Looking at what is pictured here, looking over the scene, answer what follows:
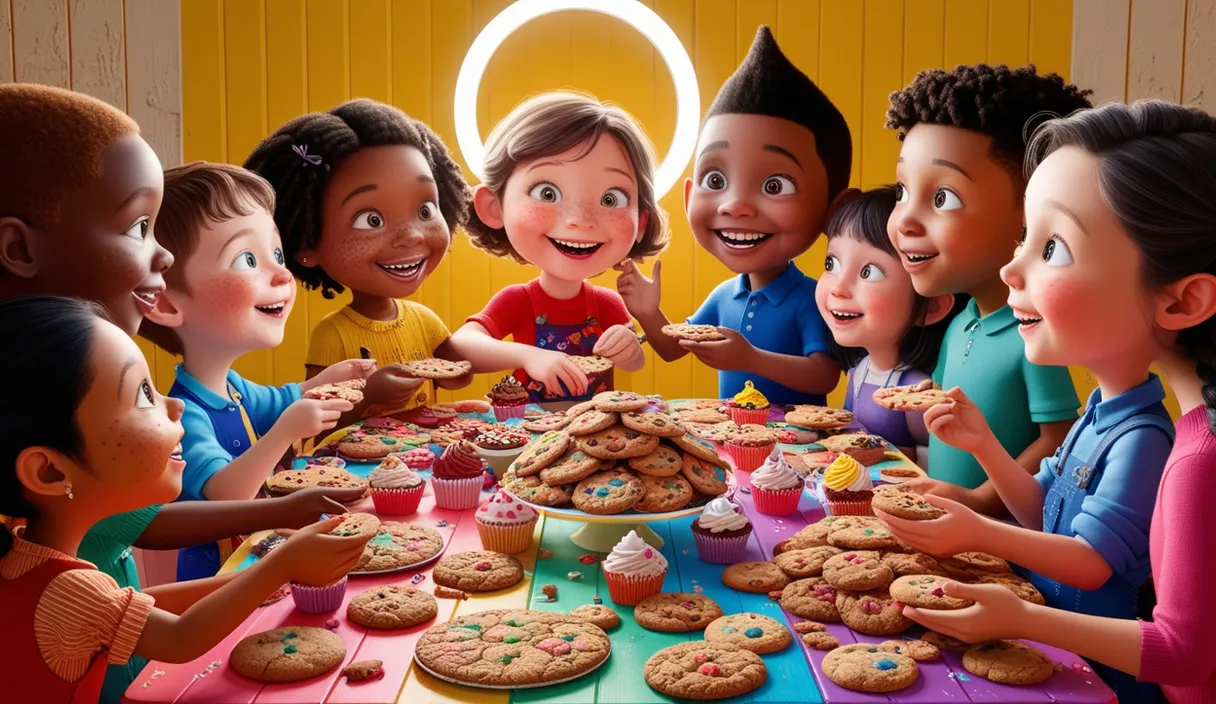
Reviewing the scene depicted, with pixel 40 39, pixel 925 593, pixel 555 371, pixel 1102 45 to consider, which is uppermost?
pixel 1102 45

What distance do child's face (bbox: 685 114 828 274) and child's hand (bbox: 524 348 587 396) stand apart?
2.09 feet

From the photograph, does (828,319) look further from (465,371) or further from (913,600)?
(913,600)

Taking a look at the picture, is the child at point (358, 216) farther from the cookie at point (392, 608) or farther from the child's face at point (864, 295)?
the cookie at point (392, 608)

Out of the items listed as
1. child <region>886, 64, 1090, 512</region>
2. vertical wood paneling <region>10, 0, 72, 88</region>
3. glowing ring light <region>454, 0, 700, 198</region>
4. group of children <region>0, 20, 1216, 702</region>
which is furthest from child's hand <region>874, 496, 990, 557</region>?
vertical wood paneling <region>10, 0, 72, 88</region>

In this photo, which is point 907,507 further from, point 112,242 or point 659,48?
point 659,48

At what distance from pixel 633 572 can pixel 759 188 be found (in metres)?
1.79

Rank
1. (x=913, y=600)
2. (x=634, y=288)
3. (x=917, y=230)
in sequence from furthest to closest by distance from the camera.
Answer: (x=634, y=288) → (x=917, y=230) → (x=913, y=600)

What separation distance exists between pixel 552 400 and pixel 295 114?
2142mm

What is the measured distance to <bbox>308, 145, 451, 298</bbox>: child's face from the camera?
314cm

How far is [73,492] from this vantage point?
143cm

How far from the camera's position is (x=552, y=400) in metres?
3.53

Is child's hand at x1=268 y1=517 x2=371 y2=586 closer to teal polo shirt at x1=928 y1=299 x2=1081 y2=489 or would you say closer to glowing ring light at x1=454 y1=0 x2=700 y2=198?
teal polo shirt at x1=928 y1=299 x2=1081 y2=489

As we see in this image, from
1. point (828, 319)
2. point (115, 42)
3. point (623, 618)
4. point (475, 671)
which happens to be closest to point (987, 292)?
point (828, 319)

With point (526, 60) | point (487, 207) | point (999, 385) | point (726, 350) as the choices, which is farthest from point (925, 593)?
point (526, 60)
